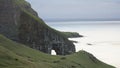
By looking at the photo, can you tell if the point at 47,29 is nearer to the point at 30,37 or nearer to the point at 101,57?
the point at 30,37

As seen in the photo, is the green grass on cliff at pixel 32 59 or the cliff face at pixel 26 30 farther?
the cliff face at pixel 26 30

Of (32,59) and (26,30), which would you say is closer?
(32,59)

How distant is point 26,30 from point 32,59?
143ft

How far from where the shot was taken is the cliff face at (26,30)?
118625 millimetres

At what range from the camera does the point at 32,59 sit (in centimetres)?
7706

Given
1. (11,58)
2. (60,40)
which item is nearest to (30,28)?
(60,40)

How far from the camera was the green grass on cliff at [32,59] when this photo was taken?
207 feet

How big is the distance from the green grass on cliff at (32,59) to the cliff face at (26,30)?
21882 millimetres

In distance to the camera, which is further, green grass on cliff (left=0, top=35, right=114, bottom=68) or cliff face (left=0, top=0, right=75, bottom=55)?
cliff face (left=0, top=0, right=75, bottom=55)

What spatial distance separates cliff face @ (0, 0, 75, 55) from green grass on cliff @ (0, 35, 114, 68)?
71.8ft

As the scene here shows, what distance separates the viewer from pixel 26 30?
11962 cm

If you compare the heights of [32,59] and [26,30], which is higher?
[26,30]

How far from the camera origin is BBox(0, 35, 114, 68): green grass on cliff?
63.1 m

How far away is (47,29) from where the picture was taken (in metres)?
122
